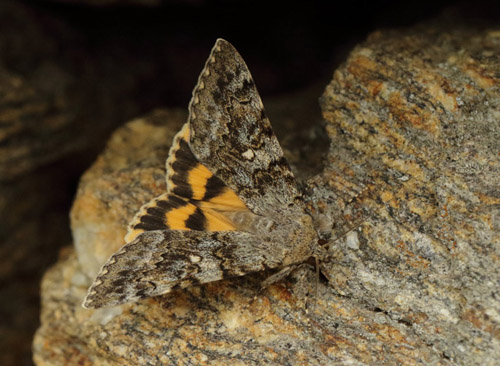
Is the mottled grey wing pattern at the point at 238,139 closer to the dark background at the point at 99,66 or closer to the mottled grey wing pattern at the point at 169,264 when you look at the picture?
the mottled grey wing pattern at the point at 169,264

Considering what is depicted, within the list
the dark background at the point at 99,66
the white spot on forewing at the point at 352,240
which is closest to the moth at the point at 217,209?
the white spot on forewing at the point at 352,240

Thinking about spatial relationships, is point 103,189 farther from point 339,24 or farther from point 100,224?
point 339,24

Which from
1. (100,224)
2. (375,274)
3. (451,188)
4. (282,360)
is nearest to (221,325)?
(282,360)

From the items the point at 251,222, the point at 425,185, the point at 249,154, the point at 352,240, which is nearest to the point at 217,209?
the point at 251,222

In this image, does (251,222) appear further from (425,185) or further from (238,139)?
(425,185)

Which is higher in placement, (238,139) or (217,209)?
(238,139)

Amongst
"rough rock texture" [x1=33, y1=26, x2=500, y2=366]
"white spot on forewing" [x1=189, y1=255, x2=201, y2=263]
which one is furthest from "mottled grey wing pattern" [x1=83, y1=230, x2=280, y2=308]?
"rough rock texture" [x1=33, y1=26, x2=500, y2=366]
